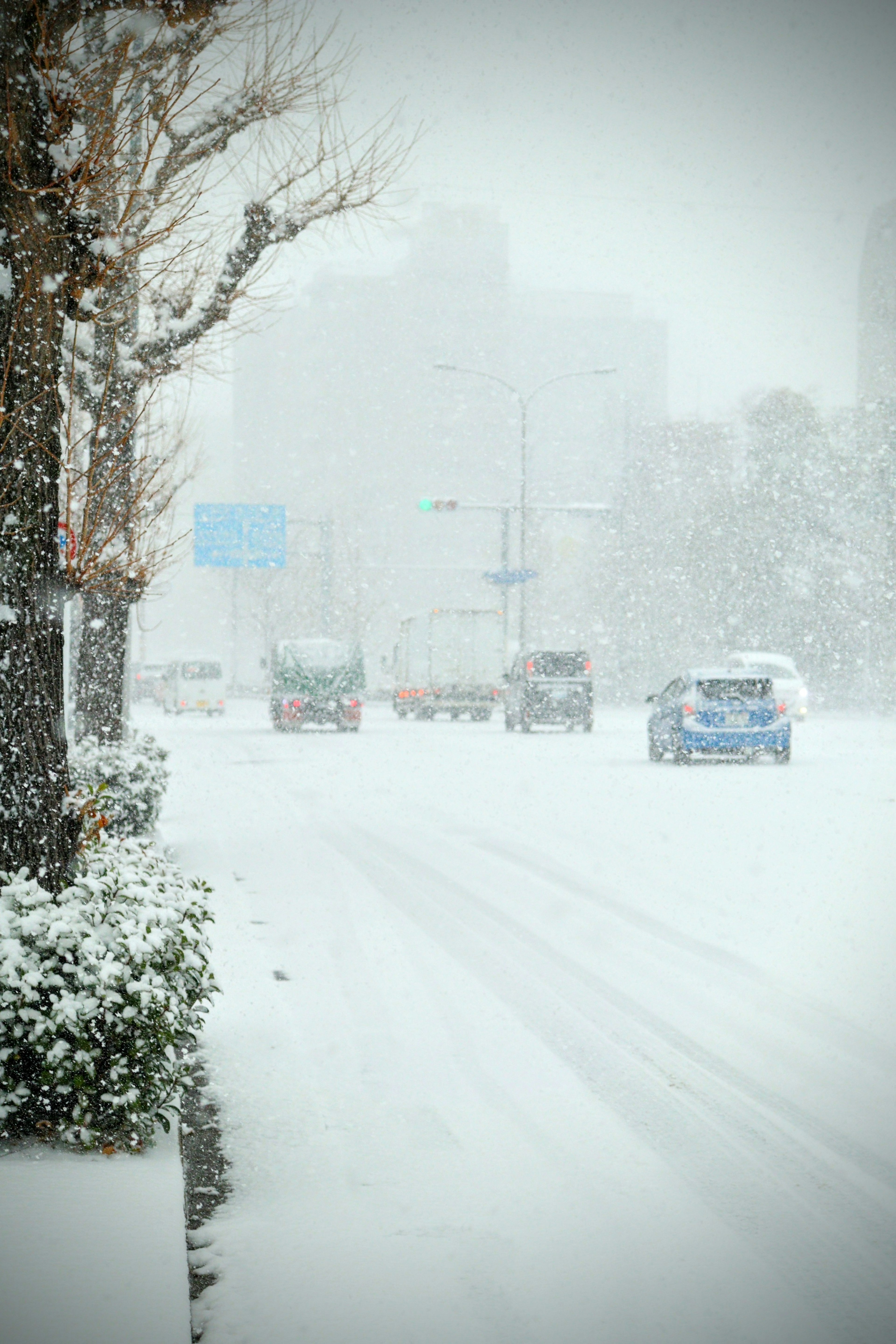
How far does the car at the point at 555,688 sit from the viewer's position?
31.8m

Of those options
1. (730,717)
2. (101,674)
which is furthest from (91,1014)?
(730,717)

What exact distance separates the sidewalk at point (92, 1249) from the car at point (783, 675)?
33.5 metres

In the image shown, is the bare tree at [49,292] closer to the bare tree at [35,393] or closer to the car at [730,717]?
the bare tree at [35,393]

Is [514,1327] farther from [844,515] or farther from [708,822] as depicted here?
[844,515]

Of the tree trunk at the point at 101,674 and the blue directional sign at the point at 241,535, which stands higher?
the blue directional sign at the point at 241,535

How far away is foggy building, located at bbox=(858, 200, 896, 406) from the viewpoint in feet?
146

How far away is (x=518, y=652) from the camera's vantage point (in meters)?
34.9

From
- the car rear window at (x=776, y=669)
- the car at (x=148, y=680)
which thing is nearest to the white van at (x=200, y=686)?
the car at (x=148, y=680)

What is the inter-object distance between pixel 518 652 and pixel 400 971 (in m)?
28.2

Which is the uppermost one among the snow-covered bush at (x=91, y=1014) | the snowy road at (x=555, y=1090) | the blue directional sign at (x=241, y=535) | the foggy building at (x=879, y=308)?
the foggy building at (x=879, y=308)

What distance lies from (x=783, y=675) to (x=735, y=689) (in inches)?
731

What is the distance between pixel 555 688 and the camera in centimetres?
3191

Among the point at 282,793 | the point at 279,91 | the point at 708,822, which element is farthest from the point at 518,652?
the point at 279,91

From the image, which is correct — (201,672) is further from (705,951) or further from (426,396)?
(426,396)
